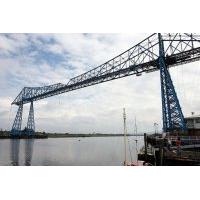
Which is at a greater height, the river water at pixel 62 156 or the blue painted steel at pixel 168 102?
the blue painted steel at pixel 168 102

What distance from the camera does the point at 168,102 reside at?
32688 millimetres

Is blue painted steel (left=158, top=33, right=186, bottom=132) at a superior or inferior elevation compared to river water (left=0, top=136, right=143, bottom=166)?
superior

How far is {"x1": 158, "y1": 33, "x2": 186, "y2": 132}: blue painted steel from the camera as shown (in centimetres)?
3146

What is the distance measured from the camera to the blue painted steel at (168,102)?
31.5 meters

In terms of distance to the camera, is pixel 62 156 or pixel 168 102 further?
pixel 62 156

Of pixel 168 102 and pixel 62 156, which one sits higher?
pixel 168 102
